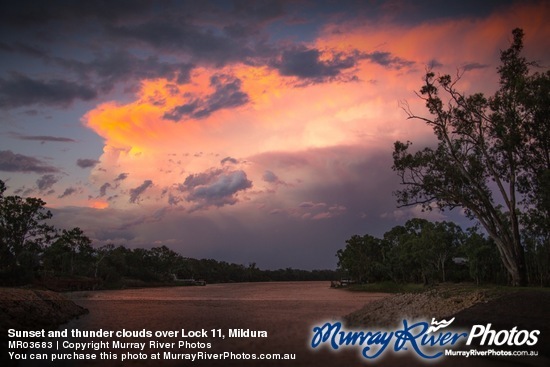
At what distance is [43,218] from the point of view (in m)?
96.8

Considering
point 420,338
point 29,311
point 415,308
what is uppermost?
point 29,311

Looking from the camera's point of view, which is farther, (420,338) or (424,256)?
(424,256)

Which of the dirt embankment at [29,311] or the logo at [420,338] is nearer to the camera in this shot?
the logo at [420,338]

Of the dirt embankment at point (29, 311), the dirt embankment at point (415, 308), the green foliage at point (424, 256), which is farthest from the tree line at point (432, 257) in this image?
the dirt embankment at point (29, 311)

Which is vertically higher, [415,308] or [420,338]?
[415,308]

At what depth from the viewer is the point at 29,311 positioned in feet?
A: 93.4

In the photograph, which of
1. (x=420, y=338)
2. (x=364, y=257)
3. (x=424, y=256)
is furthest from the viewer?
(x=364, y=257)

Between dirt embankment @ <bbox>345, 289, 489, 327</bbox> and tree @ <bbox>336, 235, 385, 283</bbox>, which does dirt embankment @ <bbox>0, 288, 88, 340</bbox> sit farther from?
tree @ <bbox>336, 235, 385, 283</bbox>

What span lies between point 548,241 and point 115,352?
2550 inches

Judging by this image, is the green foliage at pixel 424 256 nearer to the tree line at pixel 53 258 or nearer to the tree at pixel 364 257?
the tree at pixel 364 257

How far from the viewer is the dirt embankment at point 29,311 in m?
25.2

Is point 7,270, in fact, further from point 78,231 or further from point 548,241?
point 548,241

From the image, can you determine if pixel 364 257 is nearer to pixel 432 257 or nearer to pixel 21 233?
pixel 432 257

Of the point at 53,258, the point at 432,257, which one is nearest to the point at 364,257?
the point at 432,257
